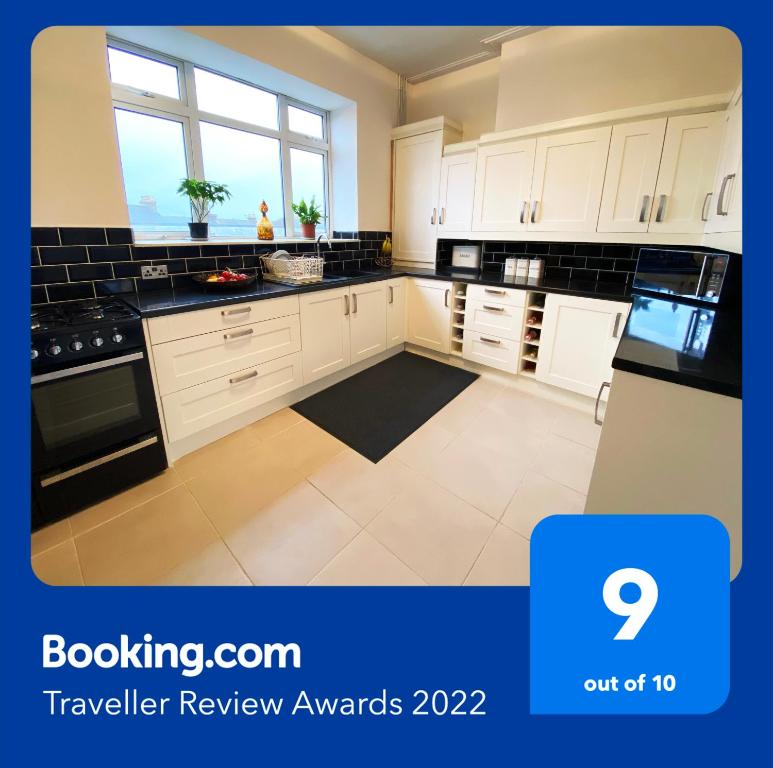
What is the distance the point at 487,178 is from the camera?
2.94 m

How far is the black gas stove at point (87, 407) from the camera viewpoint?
1.44 metres

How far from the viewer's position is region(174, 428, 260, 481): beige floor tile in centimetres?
195

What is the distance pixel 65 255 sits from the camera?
1.88 m

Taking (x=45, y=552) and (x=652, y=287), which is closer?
(x=45, y=552)

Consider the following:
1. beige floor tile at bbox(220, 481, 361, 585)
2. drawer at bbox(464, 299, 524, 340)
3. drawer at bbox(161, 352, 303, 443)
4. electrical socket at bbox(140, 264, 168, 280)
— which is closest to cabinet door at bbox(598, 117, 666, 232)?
drawer at bbox(464, 299, 524, 340)

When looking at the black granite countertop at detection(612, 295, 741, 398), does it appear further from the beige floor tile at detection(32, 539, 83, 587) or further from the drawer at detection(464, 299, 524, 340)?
the beige floor tile at detection(32, 539, 83, 587)

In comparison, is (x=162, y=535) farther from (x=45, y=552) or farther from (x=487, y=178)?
(x=487, y=178)

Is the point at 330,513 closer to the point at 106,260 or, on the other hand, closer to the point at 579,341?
the point at 106,260

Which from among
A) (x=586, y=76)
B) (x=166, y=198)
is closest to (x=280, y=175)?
(x=166, y=198)

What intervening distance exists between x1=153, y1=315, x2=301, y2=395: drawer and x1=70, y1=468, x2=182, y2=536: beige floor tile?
44 cm

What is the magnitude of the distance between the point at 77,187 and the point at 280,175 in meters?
1.62

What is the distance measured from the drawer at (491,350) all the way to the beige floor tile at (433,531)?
1.45 meters

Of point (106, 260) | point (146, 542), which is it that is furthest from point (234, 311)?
point (146, 542)

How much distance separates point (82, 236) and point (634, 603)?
2.71 metres
